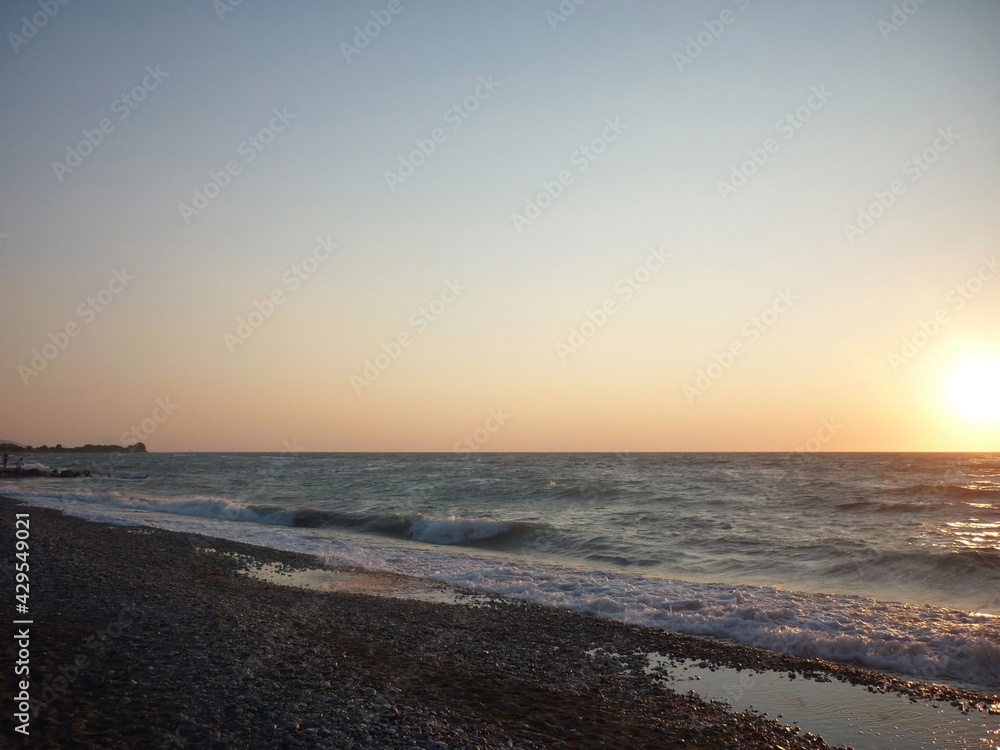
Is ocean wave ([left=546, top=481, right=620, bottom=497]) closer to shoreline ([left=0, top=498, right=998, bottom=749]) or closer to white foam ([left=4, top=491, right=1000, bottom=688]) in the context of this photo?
white foam ([left=4, top=491, right=1000, bottom=688])

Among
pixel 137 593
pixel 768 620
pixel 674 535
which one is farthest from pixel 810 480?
pixel 137 593

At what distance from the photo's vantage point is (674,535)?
25.3 m

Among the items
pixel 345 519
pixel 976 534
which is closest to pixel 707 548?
pixel 976 534

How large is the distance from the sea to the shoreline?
1585 millimetres

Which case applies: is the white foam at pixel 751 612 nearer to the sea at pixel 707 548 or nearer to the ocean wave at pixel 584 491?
the sea at pixel 707 548

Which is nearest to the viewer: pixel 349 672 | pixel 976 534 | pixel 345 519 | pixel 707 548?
pixel 349 672

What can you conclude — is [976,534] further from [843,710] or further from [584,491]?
[584,491]

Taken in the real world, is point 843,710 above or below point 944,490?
below

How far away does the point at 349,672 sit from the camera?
864 cm

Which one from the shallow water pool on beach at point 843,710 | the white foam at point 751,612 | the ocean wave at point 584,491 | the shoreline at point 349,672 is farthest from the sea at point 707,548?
the shallow water pool on beach at point 843,710

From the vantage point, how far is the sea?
12.5 m

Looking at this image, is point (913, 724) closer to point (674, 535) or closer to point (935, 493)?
point (674, 535)

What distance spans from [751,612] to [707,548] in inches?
369

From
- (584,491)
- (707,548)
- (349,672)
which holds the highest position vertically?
(349,672)
